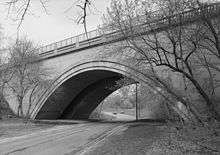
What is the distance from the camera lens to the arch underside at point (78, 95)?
31.1 meters

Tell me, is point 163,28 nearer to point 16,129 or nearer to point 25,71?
point 16,129

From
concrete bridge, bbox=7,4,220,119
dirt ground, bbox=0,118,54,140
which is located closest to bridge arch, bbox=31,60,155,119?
concrete bridge, bbox=7,4,220,119

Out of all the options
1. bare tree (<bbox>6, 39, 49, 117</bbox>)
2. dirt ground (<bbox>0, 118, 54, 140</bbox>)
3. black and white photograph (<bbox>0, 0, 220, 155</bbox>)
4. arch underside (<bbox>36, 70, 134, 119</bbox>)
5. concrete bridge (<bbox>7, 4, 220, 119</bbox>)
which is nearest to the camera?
black and white photograph (<bbox>0, 0, 220, 155</bbox>)

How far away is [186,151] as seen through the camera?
9.25 metres

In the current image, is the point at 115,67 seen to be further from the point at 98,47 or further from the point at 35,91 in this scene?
the point at 35,91

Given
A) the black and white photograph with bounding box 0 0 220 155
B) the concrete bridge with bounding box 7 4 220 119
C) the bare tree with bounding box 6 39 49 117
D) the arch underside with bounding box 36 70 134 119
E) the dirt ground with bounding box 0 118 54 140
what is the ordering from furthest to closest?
the arch underside with bounding box 36 70 134 119 < the bare tree with bounding box 6 39 49 117 < the concrete bridge with bounding box 7 4 220 119 < the dirt ground with bounding box 0 118 54 140 < the black and white photograph with bounding box 0 0 220 155

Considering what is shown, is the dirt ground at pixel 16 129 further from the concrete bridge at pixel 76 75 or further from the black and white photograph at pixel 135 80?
the concrete bridge at pixel 76 75

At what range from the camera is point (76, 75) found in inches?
1134

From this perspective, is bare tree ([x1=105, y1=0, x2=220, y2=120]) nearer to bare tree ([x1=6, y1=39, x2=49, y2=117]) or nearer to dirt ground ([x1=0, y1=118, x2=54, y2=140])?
dirt ground ([x1=0, y1=118, x2=54, y2=140])

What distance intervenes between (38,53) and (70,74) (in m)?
6.64

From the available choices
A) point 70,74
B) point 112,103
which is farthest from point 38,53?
point 112,103

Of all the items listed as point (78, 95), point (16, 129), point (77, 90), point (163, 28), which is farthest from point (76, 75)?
point (163, 28)

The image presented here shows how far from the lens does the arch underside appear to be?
31125 mm

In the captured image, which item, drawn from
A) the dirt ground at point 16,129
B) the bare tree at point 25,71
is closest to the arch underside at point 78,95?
the bare tree at point 25,71
